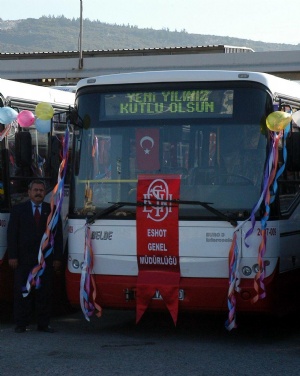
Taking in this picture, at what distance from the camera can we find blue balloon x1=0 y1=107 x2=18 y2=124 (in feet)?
37.5

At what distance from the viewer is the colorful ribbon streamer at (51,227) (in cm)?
1145

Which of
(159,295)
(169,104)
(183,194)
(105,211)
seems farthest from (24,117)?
(159,295)

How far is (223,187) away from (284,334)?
228 centimetres

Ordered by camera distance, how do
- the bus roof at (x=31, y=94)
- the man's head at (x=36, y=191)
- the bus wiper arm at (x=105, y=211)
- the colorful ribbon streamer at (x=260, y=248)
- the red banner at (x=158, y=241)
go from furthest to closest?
the bus roof at (x=31, y=94)
the man's head at (x=36, y=191)
the bus wiper arm at (x=105, y=211)
the red banner at (x=158, y=241)
the colorful ribbon streamer at (x=260, y=248)

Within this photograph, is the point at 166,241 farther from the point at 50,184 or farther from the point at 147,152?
the point at 50,184

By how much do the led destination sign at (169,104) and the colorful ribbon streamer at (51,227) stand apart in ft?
2.36

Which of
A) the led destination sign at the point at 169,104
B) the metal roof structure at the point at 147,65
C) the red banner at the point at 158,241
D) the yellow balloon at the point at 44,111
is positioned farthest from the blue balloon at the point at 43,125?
the metal roof structure at the point at 147,65

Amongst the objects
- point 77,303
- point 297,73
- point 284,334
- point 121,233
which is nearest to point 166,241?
point 121,233

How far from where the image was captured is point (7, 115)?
37.6 feet

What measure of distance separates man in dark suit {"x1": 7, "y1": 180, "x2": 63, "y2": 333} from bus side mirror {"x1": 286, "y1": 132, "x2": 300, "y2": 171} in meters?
2.84

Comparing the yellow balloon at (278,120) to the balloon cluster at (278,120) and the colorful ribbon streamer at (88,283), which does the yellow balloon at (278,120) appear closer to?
the balloon cluster at (278,120)

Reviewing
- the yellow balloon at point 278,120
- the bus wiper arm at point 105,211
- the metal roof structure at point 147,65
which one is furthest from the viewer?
the metal roof structure at point 147,65

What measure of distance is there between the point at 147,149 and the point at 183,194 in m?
0.65

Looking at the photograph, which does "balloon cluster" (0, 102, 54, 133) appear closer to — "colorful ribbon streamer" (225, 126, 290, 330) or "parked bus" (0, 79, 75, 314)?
"parked bus" (0, 79, 75, 314)
